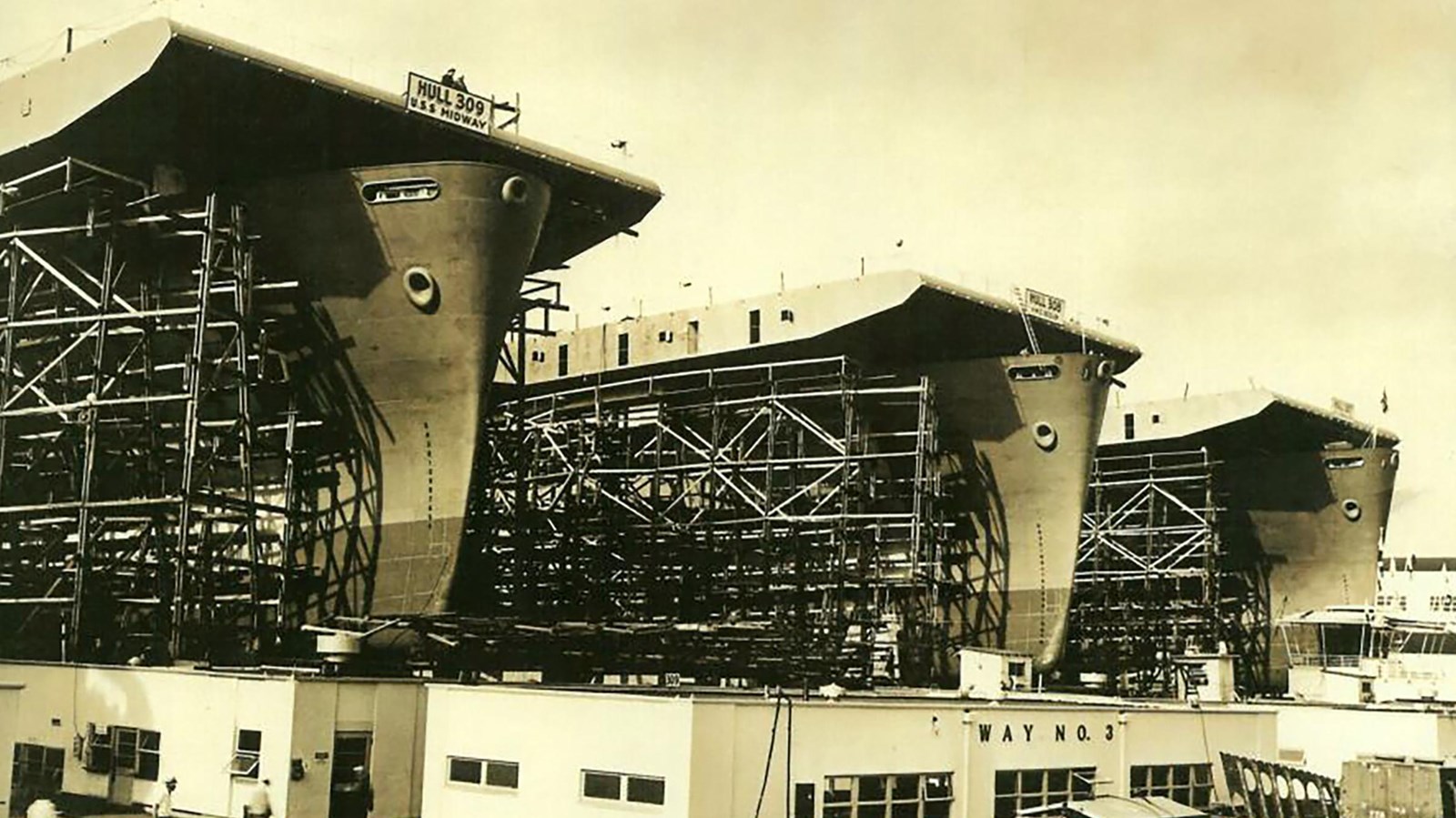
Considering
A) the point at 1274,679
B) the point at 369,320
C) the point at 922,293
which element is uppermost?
the point at 922,293

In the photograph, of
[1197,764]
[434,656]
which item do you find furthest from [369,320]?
[1197,764]

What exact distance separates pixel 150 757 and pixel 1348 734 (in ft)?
97.2

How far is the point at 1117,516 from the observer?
6362 centimetres

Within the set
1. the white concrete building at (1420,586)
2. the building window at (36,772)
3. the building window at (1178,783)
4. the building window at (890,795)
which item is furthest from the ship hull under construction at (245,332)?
the white concrete building at (1420,586)

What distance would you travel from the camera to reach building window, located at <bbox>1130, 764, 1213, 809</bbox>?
2862 cm

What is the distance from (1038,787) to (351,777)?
12.4 meters

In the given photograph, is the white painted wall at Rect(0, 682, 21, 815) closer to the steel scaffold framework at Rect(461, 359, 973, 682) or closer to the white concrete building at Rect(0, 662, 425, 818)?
the white concrete building at Rect(0, 662, 425, 818)

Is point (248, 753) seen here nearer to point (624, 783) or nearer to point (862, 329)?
point (624, 783)

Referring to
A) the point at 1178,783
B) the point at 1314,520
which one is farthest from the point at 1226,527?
the point at 1178,783

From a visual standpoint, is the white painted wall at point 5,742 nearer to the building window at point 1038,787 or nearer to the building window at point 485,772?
the building window at point 485,772

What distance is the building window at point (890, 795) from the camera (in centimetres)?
2289

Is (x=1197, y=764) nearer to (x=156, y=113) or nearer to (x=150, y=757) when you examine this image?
(x=150, y=757)

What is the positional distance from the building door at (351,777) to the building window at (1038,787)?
11.2 meters

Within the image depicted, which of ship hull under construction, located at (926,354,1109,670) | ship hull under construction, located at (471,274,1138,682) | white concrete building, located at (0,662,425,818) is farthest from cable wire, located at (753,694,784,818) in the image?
ship hull under construction, located at (926,354,1109,670)
